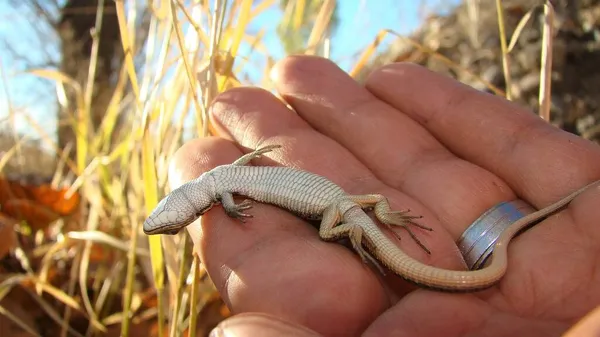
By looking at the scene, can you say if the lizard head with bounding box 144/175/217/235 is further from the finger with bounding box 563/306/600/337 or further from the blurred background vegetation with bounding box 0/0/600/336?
the finger with bounding box 563/306/600/337

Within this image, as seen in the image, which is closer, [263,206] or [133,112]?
[263,206]

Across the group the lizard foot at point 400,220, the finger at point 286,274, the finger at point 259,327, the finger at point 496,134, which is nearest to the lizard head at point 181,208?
the finger at point 286,274

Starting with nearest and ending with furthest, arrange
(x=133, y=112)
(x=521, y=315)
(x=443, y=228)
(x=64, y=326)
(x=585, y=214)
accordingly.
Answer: (x=521, y=315) → (x=585, y=214) → (x=443, y=228) → (x=64, y=326) → (x=133, y=112)

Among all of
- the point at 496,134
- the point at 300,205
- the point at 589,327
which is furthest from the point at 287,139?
the point at 589,327

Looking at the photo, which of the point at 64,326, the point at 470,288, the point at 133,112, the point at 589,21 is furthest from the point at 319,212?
the point at 589,21

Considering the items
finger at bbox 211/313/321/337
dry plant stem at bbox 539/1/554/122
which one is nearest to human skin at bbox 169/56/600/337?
finger at bbox 211/313/321/337

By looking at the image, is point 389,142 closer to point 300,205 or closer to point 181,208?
point 300,205

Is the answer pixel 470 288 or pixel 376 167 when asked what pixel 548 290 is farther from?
pixel 376 167

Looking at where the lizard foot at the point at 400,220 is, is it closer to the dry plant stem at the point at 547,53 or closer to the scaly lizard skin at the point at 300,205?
the scaly lizard skin at the point at 300,205

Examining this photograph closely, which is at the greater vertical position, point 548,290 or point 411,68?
point 411,68
